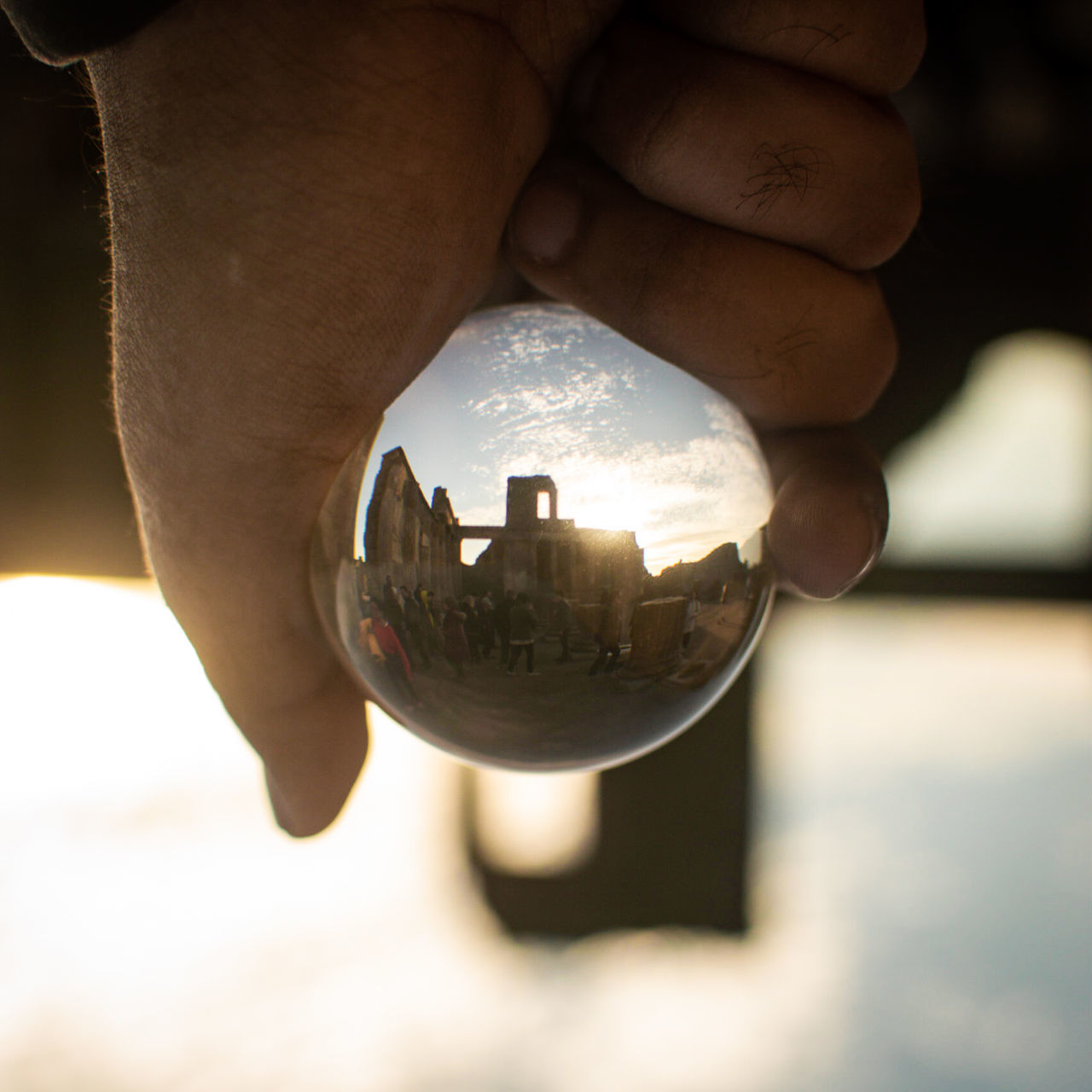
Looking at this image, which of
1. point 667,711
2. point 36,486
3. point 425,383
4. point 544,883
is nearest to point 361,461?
point 425,383

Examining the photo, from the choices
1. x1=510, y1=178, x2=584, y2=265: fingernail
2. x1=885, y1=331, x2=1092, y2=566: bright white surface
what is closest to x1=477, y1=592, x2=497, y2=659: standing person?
x1=510, y1=178, x2=584, y2=265: fingernail

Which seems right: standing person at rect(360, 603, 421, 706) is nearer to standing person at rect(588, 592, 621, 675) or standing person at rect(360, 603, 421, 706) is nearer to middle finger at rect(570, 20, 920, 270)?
standing person at rect(588, 592, 621, 675)

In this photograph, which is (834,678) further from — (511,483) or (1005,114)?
(511,483)

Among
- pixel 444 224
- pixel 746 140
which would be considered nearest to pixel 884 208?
pixel 746 140

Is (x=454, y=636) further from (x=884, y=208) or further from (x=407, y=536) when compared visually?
(x=884, y=208)

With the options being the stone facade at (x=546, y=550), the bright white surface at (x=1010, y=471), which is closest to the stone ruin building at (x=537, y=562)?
the stone facade at (x=546, y=550)

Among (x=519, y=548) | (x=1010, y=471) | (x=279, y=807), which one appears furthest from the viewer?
(x=1010, y=471)

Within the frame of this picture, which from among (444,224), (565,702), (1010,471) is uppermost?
(444,224)

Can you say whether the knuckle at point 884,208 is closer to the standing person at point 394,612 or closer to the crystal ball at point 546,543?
the crystal ball at point 546,543
